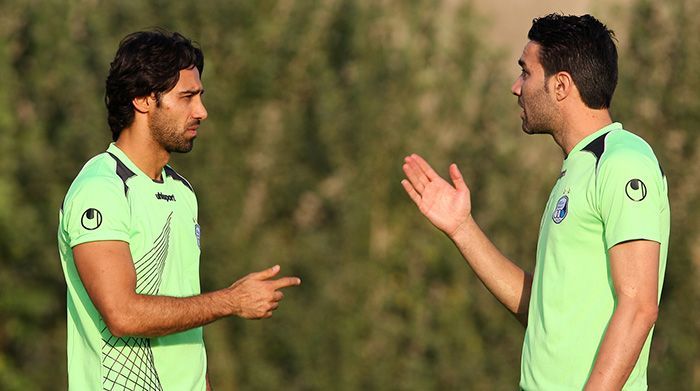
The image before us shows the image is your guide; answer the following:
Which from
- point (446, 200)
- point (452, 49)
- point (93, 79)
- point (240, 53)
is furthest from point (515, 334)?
point (446, 200)

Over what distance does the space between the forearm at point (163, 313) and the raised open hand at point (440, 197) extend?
45.1 inches

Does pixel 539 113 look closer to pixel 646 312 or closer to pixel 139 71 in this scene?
pixel 646 312

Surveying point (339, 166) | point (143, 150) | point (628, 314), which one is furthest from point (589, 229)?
point (339, 166)

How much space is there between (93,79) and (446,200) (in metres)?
15.4

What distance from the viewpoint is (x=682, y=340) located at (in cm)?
2052

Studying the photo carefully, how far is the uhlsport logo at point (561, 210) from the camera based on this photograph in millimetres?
5414

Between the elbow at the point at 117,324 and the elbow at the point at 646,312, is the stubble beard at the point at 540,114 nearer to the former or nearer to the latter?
the elbow at the point at 646,312

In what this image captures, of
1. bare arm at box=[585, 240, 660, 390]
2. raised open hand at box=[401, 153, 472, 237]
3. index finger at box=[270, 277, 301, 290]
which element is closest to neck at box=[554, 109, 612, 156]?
bare arm at box=[585, 240, 660, 390]


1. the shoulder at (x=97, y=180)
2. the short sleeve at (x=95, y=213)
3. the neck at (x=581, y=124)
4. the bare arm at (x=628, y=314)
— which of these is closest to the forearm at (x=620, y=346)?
the bare arm at (x=628, y=314)

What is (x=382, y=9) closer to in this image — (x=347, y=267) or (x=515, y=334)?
(x=347, y=267)

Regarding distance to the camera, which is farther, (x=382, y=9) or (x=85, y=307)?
(x=382, y=9)

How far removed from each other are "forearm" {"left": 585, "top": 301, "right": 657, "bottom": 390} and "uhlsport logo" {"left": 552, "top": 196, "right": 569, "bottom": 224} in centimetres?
47

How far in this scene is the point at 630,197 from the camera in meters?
5.16

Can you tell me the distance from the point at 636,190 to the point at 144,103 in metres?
2.21
